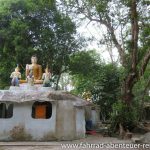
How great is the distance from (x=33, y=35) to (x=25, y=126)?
9278 millimetres

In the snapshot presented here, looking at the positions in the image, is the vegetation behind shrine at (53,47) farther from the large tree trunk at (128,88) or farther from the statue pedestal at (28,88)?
the statue pedestal at (28,88)

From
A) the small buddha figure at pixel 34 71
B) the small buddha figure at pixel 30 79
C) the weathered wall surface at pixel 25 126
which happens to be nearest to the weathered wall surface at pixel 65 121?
the weathered wall surface at pixel 25 126

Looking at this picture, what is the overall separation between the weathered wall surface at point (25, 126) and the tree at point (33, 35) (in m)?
7.15

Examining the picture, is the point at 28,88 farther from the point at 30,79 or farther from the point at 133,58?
the point at 133,58

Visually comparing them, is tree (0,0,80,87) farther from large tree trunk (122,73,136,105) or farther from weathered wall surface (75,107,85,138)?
weathered wall surface (75,107,85,138)

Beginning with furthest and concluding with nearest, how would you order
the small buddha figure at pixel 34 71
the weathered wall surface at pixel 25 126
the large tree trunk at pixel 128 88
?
the large tree trunk at pixel 128 88 → the small buddha figure at pixel 34 71 → the weathered wall surface at pixel 25 126

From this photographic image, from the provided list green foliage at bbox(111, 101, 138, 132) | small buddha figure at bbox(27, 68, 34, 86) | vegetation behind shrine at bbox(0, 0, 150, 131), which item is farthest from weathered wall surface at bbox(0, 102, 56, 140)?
vegetation behind shrine at bbox(0, 0, 150, 131)

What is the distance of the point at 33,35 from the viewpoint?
75.3 ft

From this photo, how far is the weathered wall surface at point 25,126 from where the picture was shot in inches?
607

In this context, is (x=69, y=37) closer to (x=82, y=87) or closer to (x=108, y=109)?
(x=82, y=87)

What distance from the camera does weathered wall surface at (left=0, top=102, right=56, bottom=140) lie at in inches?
607

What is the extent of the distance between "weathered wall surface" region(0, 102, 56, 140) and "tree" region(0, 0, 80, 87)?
7.15 meters

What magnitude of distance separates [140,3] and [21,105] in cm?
829

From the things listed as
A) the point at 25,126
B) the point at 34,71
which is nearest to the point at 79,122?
the point at 25,126
